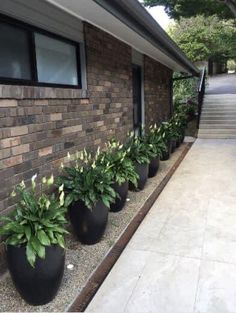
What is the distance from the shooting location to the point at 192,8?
47.6 ft

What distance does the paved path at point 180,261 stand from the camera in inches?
92.0

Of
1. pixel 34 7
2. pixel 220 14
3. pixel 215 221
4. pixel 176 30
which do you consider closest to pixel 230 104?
pixel 220 14

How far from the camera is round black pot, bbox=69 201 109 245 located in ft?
10.2

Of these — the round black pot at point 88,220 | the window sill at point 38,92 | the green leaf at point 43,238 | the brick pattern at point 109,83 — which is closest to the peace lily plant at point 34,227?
the green leaf at point 43,238

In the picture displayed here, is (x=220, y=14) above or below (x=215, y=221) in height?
above

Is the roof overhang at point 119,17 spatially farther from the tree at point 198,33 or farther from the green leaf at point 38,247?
A: the tree at point 198,33

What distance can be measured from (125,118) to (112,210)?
2296mm

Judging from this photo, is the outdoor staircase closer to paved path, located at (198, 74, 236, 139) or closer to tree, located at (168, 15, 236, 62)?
paved path, located at (198, 74, 236, 139)

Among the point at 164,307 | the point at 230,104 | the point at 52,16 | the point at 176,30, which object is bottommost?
the point at 164,307

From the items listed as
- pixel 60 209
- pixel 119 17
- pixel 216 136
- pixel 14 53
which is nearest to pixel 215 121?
pixel 216 136

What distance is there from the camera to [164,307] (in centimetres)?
228

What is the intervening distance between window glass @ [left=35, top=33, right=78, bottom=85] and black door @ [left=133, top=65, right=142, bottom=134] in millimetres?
2988

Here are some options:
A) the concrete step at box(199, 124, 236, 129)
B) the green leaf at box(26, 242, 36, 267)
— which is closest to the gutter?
the green leaf at box(26, 242, 36, 267)

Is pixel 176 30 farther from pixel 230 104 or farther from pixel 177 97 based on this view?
pixel 230 104
